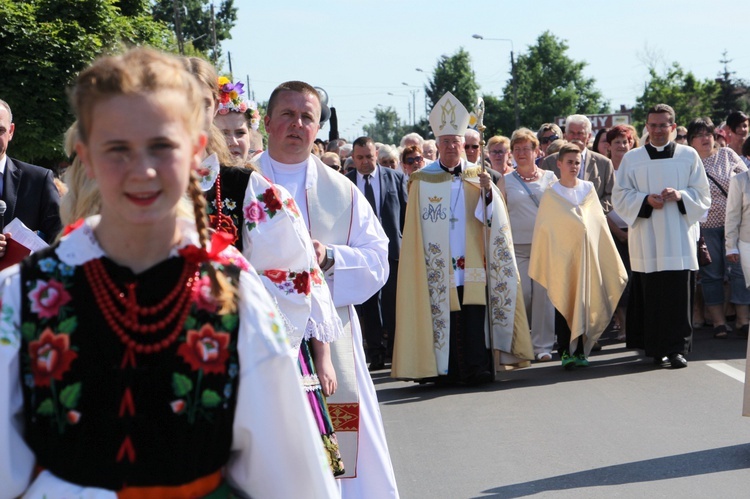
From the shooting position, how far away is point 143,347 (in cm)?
232

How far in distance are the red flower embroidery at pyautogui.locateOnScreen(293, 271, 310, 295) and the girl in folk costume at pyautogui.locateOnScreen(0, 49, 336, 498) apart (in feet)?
5.12

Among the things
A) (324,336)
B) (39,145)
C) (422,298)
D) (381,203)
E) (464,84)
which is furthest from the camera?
(464,84)

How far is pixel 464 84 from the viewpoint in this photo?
91125 mm

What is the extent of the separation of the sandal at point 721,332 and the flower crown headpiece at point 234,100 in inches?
311

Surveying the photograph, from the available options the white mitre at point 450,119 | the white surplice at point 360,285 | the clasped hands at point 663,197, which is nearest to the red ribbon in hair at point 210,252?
the white surplice at point 360,285

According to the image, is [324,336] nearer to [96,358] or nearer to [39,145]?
[96,358]

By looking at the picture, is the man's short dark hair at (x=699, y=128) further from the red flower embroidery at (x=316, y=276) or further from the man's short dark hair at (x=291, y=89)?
the red flower embroidery at (x=316, y=276)

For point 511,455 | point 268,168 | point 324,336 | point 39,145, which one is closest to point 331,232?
point 268,168

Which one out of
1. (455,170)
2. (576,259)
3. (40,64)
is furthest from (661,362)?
(40,64)

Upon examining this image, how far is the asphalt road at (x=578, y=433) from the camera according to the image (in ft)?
20.8

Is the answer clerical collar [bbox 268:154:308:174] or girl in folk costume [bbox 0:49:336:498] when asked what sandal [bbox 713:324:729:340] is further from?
girl in folk costume [bbox 0:49:336:498]

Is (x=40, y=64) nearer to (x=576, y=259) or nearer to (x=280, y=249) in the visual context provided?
(x=576, y=259)

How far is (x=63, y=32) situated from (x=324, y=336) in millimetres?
22775

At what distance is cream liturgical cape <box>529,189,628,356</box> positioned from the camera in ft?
35.5
